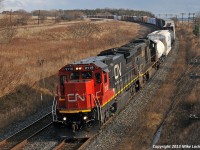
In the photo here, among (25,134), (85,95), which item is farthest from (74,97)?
(25,134)

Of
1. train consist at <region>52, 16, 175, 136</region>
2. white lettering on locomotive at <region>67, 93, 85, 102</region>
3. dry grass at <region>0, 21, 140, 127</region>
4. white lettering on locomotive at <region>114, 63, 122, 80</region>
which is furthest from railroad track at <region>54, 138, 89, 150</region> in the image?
dry grass at <region>0, 21, 140, 127</region>

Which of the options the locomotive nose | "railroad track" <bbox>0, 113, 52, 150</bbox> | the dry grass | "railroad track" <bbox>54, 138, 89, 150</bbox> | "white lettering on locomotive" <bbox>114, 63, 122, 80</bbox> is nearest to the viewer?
"railroad track" <bbox>54, 138, 89, 150</bbox>

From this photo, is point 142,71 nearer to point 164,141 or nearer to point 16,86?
point 16,86

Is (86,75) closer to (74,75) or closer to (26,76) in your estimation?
(74,75)

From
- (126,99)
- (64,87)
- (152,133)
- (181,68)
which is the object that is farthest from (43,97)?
(181,68)

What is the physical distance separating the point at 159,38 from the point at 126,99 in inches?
838

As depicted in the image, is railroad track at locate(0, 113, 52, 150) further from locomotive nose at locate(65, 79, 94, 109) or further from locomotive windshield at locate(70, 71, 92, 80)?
locomotive windshield at locate(70, 71, 92, 80)

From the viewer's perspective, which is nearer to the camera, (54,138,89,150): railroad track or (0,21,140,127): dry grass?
(54,138,89,150): railroad track

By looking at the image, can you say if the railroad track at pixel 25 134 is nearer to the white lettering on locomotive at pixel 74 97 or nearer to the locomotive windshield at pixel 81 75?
the white lettering on locomotive at pixel 74 97

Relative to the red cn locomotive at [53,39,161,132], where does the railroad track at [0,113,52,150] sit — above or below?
below

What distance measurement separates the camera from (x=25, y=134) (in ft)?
54.3

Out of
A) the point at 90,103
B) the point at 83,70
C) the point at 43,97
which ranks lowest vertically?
the point at 43,97

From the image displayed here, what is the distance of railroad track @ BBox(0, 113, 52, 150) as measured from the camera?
1494cm

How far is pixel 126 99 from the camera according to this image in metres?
20.6
